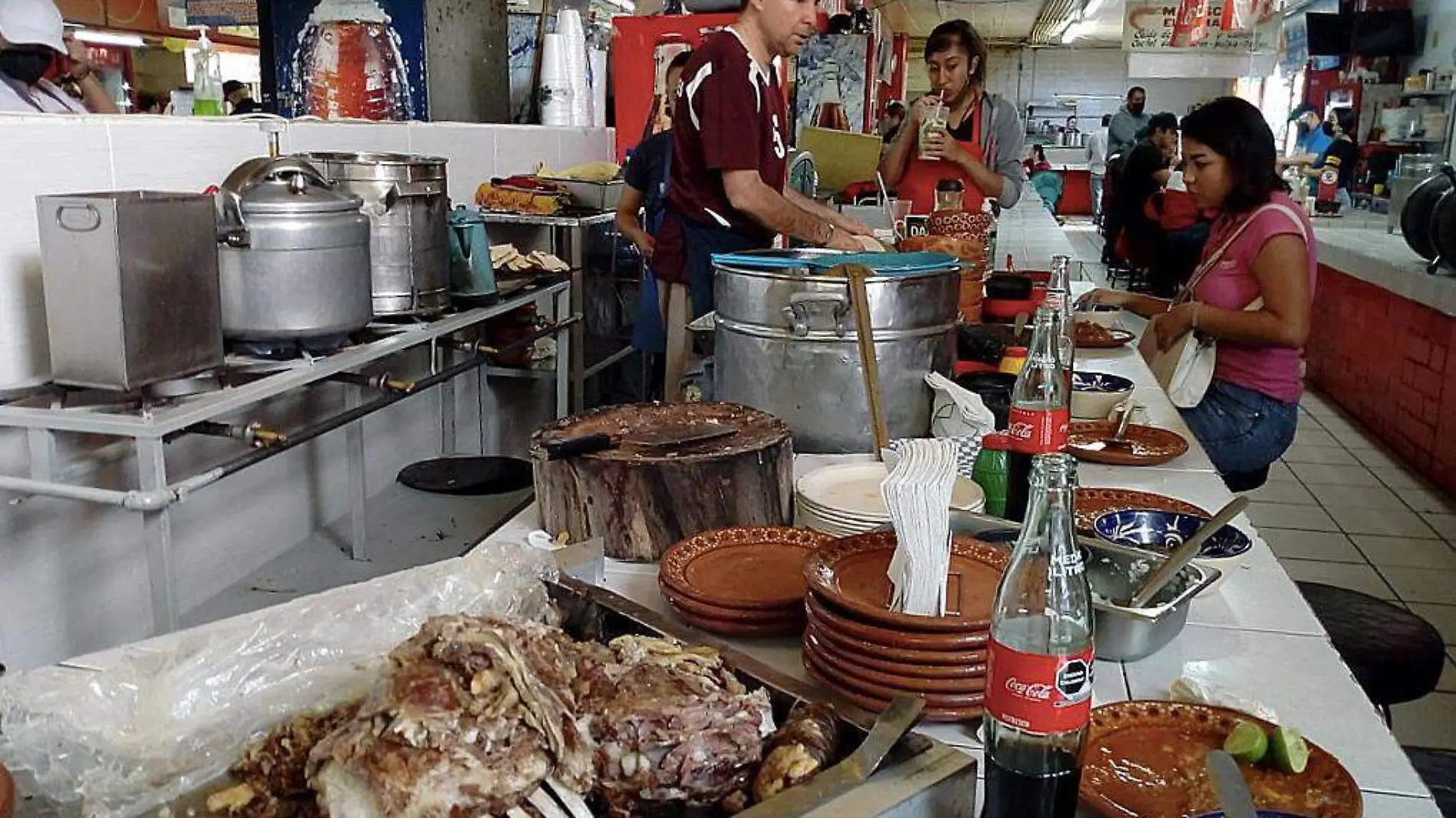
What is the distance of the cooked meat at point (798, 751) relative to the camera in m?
0.96

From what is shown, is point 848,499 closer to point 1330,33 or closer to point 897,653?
point 897,653

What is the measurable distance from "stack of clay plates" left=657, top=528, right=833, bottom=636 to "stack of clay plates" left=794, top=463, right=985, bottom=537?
0.07 meters

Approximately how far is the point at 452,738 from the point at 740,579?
64cm

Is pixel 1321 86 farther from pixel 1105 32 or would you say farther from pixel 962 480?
pixel 962 480

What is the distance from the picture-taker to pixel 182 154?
3.26m

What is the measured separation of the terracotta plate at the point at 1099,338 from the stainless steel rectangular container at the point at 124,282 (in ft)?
7.85

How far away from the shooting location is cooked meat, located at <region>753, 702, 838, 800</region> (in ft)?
3.13

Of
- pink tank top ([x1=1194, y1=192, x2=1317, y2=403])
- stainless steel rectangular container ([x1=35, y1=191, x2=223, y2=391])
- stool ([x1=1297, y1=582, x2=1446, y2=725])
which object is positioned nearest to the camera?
stool ([x1=1297, y1=582, x2=1446, y2=725])

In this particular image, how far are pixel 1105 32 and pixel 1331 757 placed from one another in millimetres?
22220

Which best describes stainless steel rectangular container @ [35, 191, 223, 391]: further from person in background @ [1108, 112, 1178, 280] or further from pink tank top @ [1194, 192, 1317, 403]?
person in background @ [1108, 112, 1178, 280]

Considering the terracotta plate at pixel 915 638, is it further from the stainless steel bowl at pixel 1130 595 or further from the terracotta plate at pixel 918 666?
the stainless steel bowl at pixel 1130 595

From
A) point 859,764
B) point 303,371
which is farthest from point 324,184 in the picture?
point 859,764

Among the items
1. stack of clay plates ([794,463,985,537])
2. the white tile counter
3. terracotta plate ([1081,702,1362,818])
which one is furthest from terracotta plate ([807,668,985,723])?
the white tile counter

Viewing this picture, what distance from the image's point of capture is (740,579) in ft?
4.84
